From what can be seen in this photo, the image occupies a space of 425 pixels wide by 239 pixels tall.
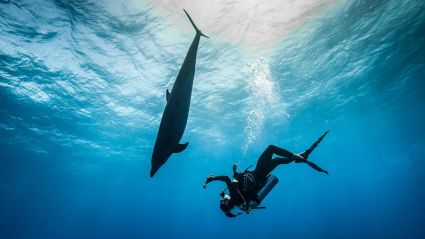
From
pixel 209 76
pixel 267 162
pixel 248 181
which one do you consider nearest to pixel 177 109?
pixel 248 181

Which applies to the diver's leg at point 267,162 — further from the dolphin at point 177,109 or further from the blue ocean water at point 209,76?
the blue ocean water at point 209,76

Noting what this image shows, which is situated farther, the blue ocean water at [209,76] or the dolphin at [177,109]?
the blue ocean water at [209,76]

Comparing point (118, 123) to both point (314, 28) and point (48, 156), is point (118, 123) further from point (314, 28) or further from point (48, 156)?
point (314, 28)

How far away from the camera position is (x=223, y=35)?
12242 millimetres

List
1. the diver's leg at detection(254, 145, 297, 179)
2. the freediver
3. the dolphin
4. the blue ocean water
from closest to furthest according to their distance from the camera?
the dolphin < the freediver < the diver's leg at detection(254, 145, 297, 179) < the blue ocean water

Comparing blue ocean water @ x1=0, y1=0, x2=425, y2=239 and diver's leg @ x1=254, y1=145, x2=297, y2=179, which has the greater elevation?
blue ocean water @ x1=0, y1=0, x2=425, y2=239

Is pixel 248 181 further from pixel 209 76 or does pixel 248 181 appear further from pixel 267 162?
pixel 209 76

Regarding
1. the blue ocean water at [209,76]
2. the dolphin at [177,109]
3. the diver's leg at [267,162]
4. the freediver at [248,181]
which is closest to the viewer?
the dolphin at [177,109]

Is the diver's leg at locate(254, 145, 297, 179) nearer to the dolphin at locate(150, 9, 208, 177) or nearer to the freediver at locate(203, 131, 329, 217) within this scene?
the freediver at locate(203, 131, 329, 217)

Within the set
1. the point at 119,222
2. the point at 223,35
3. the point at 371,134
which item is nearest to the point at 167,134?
the point at 223,35

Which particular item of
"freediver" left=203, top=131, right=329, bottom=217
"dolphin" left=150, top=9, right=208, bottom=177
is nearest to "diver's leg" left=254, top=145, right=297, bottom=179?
"freediver" left=203, top=131, right=329, bottom=217

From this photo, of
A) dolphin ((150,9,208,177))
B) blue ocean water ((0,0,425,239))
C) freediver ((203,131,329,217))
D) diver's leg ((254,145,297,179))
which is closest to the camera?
dolphin ((150,9,208,177))

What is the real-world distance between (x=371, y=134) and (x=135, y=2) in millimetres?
36204

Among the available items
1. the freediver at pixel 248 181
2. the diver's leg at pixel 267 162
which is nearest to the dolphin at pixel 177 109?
the freediver at pixel 248 181
